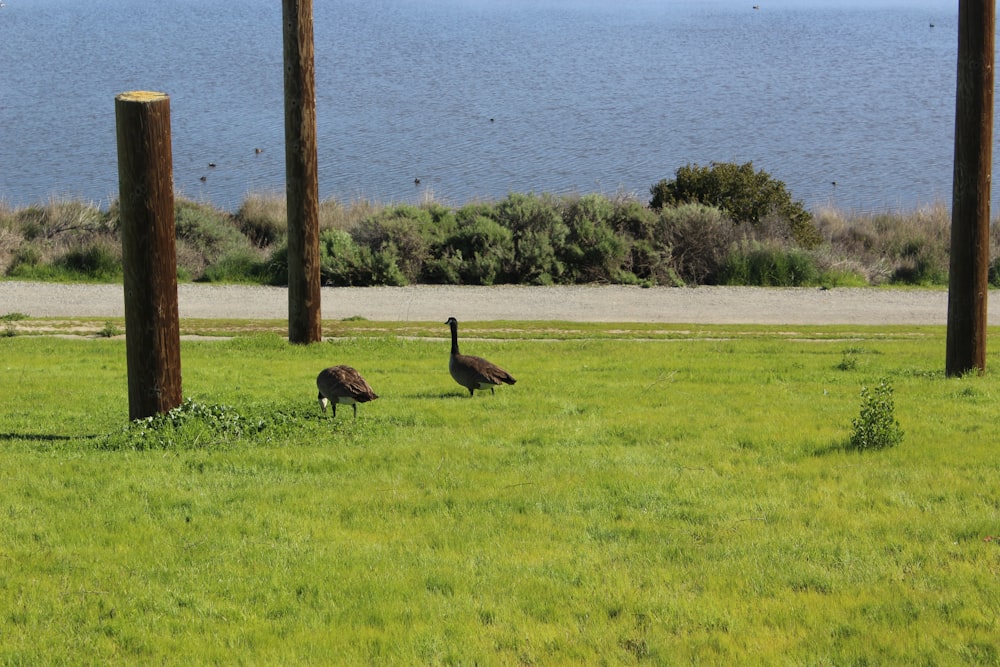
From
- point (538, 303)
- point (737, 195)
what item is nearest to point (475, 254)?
point (538, 303)

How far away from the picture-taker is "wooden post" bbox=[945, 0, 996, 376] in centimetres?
1241

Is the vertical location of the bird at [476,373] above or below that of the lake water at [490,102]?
below

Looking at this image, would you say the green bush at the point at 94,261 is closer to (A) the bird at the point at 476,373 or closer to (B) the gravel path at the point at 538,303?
(B) the gravel path at the point at 538,303

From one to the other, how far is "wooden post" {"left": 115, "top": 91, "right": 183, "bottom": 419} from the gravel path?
1038 cm

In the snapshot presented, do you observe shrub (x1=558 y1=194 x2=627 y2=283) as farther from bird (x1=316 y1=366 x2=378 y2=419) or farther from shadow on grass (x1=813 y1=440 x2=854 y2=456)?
shadow on grass (x1=813 y1=440 x2=854 y2=456)

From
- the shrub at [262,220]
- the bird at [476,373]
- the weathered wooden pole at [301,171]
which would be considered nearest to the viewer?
the bird at [476,373]

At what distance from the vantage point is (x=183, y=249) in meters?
25.7

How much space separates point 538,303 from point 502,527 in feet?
50.4

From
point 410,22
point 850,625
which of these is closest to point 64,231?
point 850,625

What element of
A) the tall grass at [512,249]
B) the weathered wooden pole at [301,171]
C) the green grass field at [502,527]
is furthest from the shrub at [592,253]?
the green grass field at [502,527]

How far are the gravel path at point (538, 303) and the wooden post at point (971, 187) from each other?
7.53 m

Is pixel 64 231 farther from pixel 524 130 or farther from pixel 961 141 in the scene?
pixel 524 130

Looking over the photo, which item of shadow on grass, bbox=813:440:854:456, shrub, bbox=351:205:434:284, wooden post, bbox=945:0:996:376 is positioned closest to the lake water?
shrub, bbox=351:205:434:284

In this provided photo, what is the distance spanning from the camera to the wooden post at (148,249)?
9.21 metres
